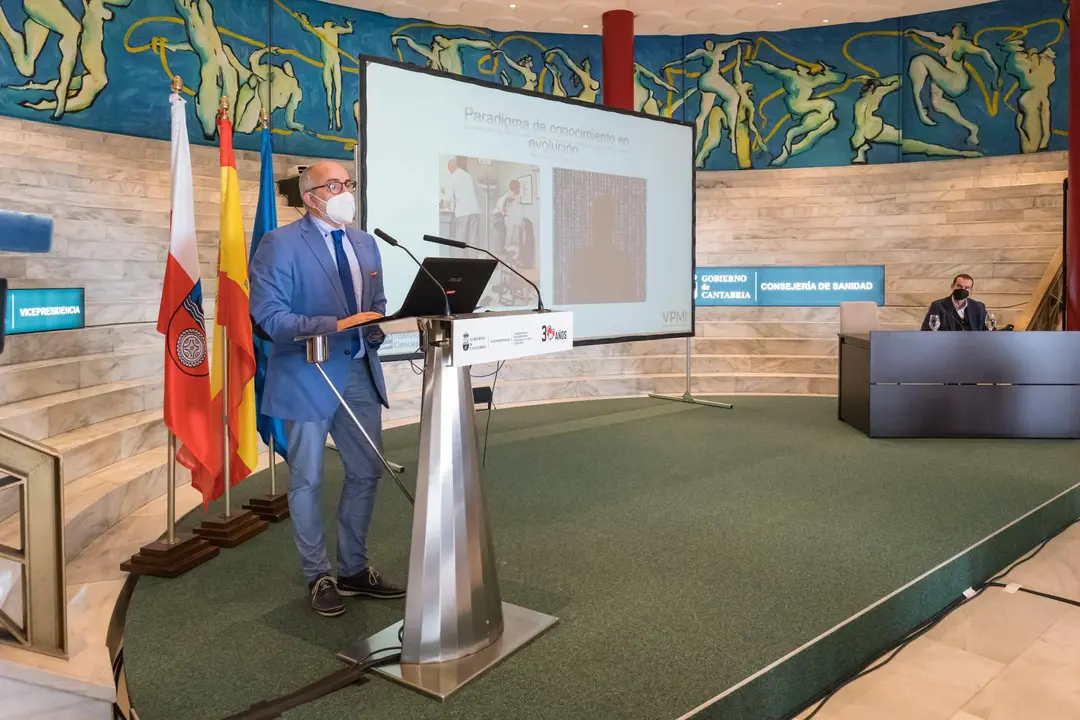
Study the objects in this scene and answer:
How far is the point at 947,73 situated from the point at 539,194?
293 inches

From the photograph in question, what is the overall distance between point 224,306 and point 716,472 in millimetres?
2690

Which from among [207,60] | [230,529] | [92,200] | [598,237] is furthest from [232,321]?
[207,60]

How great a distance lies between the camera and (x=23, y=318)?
4203 millimetres

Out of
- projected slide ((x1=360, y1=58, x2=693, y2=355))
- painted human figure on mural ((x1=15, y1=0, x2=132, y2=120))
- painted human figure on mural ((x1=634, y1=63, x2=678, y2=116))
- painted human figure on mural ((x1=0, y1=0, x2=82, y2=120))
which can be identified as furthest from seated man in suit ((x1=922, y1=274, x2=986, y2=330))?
painted human figure on mural ((x1=0, y1=0, x2=82, y2=120))

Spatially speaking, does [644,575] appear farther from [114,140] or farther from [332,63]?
[332,63]

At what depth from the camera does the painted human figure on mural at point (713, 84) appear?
10719 mm

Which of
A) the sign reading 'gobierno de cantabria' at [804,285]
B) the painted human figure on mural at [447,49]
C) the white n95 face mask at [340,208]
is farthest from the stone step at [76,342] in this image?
the painted human figure on mural at [447,49]

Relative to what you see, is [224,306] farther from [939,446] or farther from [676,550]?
[939,446]

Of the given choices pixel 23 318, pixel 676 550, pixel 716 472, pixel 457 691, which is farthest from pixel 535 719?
pixel 23 318

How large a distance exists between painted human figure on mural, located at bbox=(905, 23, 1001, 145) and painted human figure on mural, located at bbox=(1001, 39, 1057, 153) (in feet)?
0.77

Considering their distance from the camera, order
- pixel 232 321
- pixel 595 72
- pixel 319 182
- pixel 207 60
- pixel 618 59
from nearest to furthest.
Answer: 1. pixel 319 182
2. pixel 232 321
3. pixel 207 60
4. pixel 618 59
5. pixel 595 72

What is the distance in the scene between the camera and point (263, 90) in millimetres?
9250

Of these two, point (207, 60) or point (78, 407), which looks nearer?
point (78, 407)

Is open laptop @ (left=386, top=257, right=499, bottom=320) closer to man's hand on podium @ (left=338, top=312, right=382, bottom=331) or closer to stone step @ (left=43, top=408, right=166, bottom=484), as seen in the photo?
man's hand on podium @ (left=338, top=312, right=382, bottom=331)
